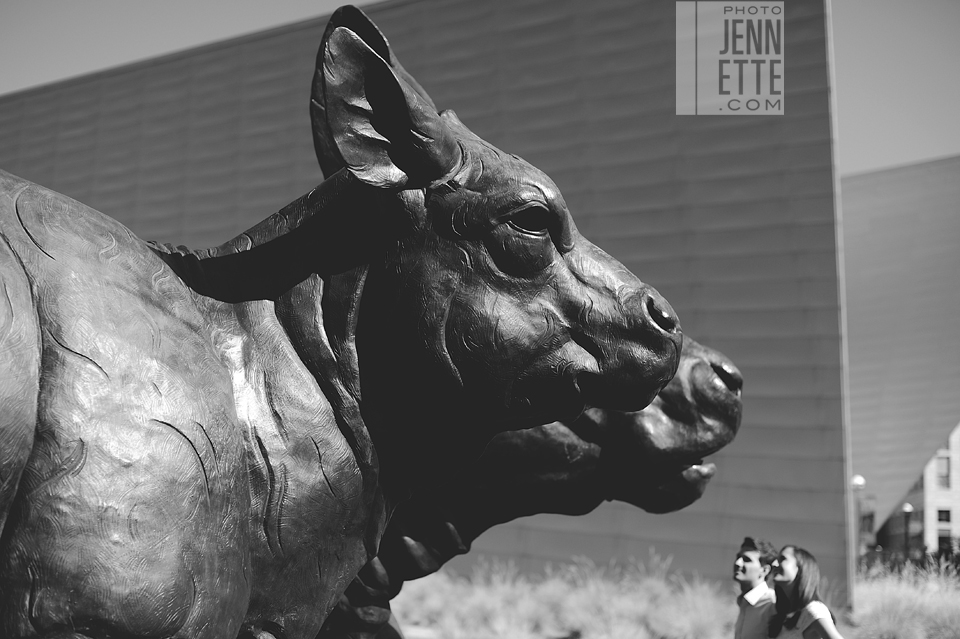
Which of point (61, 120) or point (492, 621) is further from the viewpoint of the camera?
point (61, 120)

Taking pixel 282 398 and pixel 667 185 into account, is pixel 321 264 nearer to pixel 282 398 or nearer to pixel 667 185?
pixel 282 398

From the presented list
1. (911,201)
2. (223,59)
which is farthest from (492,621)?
(911,201)

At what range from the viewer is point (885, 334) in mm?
23625

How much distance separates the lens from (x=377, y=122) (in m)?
1.89

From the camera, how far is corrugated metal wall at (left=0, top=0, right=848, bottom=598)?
13.2 m

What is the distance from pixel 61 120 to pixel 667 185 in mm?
15363

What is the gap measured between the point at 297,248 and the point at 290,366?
27 cm

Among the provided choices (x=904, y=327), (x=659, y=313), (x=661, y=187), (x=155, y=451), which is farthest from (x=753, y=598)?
(x=904, y=327)

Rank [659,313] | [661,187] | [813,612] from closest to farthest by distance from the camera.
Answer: [659,313] → [813,612] → [661,187]

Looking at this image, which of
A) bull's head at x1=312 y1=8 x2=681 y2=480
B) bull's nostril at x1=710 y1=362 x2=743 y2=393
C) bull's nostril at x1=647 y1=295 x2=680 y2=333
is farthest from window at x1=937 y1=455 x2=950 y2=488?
bull's head at x1=312 y1=8 x2=681 y2=480

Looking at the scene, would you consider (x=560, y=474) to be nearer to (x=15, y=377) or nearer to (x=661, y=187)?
(x=15, y=377)

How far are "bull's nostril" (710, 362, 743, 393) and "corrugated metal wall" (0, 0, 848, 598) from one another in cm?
1011

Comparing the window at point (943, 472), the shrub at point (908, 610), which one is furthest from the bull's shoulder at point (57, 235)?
the window at point (943, 472)

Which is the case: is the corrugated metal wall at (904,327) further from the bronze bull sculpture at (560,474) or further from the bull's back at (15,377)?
the bull's back at (15,377)
